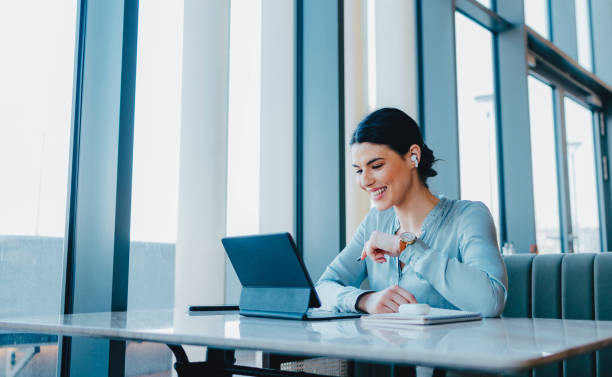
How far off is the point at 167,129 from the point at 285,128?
2.06 feet

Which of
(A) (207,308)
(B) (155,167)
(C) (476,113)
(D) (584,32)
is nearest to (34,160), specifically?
(B) (155,167)

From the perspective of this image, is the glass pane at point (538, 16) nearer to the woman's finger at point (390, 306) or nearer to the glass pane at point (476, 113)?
the glass pane at point (476, 113)

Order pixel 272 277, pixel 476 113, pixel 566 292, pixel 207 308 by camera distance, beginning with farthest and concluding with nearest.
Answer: pixel 476 113, pixel 566 292, pixel 207 308, pixel 272 277

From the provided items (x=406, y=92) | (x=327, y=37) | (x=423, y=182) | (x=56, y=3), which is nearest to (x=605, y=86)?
(x=406, y=92)

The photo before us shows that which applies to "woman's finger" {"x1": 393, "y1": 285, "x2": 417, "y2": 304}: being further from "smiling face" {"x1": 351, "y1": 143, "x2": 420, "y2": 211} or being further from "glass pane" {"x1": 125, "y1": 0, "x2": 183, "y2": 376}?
"glass pane" {"x1": 125, "y1": 0, "x2": 183, "y2": 376}

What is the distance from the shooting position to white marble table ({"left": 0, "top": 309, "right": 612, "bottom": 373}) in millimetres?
735

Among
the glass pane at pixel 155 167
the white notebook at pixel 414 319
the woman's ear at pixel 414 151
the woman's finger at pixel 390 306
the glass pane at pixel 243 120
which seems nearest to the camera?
the white notebook at pixel 414 319

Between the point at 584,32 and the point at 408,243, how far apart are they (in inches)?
222

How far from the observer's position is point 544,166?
15.4ft

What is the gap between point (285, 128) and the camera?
2629 mm

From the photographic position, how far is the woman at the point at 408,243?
1.46 meters

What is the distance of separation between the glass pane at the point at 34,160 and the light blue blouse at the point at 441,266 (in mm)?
856

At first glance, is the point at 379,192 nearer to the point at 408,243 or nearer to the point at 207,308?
the point at 408,243

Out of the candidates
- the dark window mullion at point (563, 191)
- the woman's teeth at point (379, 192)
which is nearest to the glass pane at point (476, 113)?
the dark window mullion at point (563, 191)
